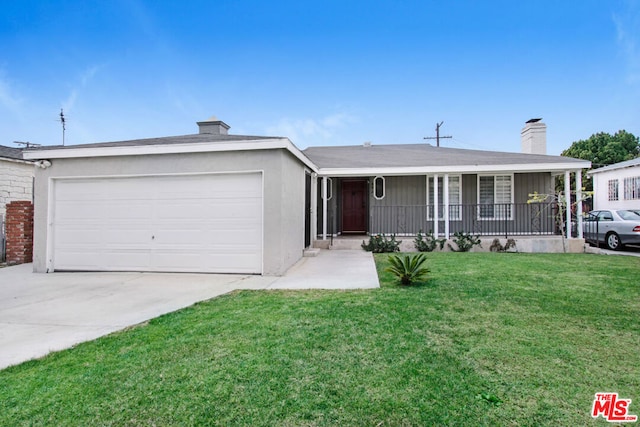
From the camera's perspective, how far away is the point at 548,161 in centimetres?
1123

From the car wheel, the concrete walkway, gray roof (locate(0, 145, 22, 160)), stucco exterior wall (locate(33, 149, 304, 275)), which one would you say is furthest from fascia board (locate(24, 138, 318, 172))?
the car wheel

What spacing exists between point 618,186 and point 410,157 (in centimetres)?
1436

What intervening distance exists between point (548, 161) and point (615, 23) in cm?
694

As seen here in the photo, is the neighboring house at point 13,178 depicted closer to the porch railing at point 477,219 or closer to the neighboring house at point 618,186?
the porch railing at point 477,219

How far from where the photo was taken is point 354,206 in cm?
1348

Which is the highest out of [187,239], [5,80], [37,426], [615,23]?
[615,23]

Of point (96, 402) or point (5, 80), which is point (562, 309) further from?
point (5, 80)

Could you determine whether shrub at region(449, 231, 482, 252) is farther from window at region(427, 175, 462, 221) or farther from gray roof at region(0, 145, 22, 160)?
gray roof at region(0, 145, 22, 160)

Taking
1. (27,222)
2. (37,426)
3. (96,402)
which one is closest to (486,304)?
(96,402)

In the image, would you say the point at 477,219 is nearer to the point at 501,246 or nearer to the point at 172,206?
the point at 501,246

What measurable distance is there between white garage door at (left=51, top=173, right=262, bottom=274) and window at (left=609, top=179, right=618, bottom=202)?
2120 cm

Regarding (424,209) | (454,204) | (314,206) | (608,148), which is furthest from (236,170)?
(608,148)

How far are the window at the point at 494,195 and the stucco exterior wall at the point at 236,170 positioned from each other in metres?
7.16

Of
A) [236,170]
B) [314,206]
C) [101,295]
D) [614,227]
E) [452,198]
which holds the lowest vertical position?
[101,295]
